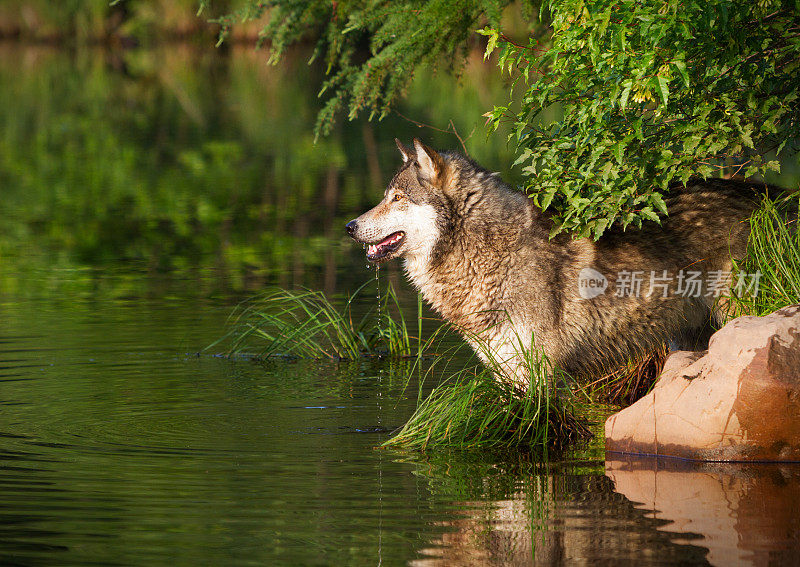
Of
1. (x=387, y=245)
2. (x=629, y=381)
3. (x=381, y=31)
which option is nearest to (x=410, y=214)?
(x=387, y=245)

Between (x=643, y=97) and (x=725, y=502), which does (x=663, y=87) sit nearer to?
(x=643, y=97)

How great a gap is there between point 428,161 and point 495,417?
2.10 metres

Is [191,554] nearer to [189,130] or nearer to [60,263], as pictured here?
[60,263]

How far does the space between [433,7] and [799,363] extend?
5224 mm

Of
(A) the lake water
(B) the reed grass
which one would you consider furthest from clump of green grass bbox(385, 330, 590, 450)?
(B) the reed grass

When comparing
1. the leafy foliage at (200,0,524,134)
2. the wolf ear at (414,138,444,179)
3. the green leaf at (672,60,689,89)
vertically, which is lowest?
the wolf ear at (414,138,444,179)

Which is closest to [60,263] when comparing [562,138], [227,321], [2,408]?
[227,321]

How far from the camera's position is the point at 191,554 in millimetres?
6535

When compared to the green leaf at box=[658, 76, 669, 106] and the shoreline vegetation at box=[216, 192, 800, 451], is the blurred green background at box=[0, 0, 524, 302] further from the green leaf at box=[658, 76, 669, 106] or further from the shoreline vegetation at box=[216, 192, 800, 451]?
the green leaf at box=[658, 76, 669, 106]

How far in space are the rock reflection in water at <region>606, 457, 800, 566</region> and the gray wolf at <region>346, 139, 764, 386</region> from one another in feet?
4.79

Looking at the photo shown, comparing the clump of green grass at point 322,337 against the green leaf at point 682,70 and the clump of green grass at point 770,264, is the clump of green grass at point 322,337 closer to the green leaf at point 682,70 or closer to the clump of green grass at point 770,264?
the clump of green grass at point 770,264

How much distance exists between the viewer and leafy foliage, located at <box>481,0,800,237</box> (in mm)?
8508

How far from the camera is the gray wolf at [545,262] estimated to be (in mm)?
9555

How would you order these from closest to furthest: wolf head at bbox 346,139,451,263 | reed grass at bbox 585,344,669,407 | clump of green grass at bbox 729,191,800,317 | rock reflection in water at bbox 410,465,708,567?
rock reflection in water at bbox 410,465,708,567, clump of green grass at bbox 729,191,800,317, wolf head at bbox 346,139,451,263, reed grass at bbox 585,344,669,407
